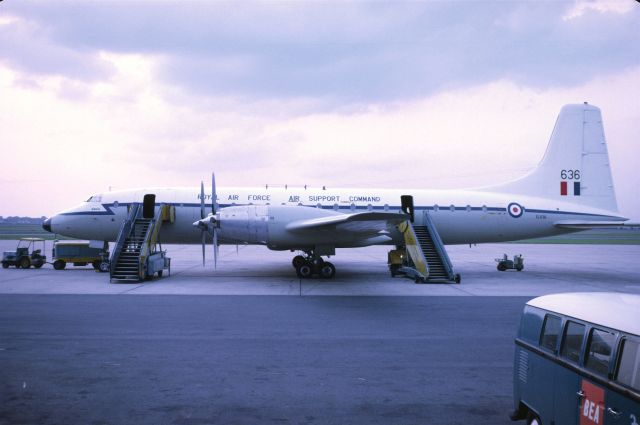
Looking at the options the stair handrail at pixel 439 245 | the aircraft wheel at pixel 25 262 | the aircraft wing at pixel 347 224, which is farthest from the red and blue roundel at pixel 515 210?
the aircraft wheel at pixel 25 262

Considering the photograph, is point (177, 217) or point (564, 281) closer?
point (564, 281)

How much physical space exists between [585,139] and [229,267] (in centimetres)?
2039

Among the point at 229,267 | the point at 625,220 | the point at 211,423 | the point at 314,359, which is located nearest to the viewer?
the point at 211,423

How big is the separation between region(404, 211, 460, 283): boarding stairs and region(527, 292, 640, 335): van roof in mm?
15371

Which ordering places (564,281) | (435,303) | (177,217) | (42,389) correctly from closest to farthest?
(42,389) < (435,303) < (564,281) < (177,217)

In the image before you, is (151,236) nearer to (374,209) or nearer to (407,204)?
(374,209)

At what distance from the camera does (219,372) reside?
8344mm

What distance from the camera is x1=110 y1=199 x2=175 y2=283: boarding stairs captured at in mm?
20250

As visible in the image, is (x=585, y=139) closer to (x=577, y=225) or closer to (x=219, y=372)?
(x=577, y=225)

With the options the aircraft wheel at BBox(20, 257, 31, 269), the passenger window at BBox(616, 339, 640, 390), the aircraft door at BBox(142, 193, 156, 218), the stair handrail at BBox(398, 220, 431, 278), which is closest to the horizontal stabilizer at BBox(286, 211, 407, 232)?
the stair handrail at BBox(398, 220, 431, 278)

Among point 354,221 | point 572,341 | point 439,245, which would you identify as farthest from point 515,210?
point 572,341

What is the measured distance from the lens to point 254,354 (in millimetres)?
9461

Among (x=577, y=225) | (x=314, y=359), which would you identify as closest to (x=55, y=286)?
(x=314, y=359)

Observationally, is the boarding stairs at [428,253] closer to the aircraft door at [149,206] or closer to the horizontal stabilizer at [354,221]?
the horizontal stabilizer at [354,221]
